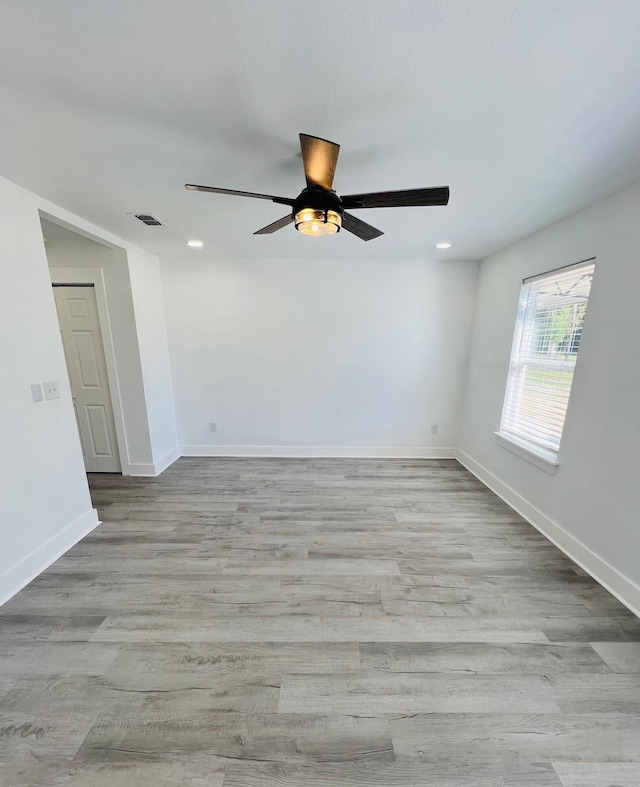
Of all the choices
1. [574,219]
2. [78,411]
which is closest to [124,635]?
[78,411]

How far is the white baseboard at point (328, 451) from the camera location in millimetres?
3846

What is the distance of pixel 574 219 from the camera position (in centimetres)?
214

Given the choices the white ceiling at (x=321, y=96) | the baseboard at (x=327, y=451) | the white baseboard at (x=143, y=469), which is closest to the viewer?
the white ceiling at (x=321, y=96)

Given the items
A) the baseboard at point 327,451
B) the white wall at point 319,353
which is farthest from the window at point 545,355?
the baseboard at point 327,451

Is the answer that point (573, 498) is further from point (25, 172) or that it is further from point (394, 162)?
point (25, 172)

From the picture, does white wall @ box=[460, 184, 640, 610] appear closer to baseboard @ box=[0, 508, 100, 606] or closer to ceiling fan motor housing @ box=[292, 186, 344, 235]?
ceiling fan motor housing @ box=[292, 186, 344, 235]

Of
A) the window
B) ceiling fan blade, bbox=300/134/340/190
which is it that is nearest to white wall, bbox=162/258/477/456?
the window

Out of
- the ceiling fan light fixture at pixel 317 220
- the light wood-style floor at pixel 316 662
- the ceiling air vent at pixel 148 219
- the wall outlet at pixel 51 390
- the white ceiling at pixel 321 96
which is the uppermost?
the white ceiling at pixel 321 96

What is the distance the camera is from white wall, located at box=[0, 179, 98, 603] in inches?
68.9

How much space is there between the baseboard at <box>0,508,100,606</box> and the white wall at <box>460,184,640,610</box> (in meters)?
3.68

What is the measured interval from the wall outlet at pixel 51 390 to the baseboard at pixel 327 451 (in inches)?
75.7

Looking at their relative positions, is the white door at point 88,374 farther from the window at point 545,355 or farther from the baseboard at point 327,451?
the window at point 545,355

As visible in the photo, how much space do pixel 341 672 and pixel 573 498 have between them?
1.99m

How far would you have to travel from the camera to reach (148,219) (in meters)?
2.32
